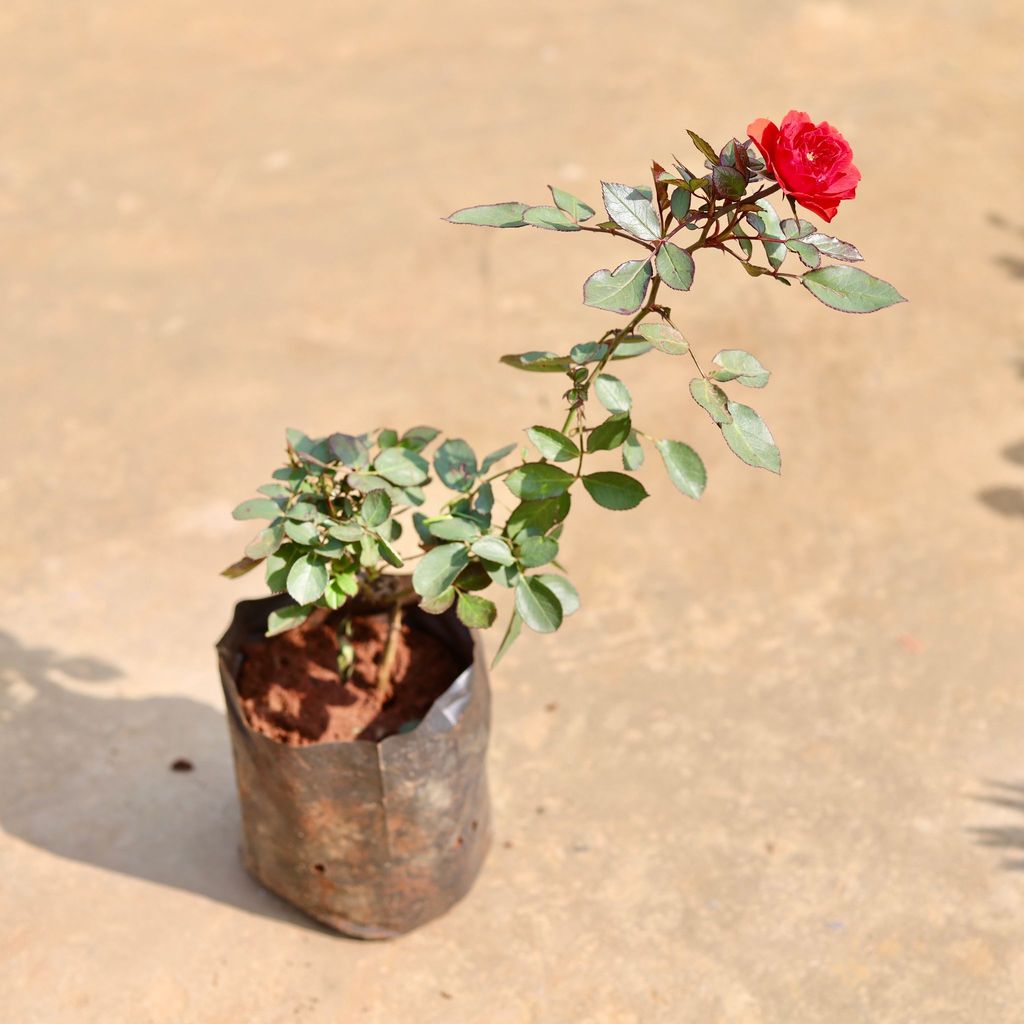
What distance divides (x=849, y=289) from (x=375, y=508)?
2.74 feet

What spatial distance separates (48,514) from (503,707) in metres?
1.43

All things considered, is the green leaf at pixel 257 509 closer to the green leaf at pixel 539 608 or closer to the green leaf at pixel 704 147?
the green leaf at pixel 539 608

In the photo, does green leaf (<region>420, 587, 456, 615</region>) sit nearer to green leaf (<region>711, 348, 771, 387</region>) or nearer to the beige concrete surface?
green leaf (<region>711, 348, 771, 387</region>)

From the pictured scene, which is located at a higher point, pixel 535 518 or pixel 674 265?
pixel 674 265

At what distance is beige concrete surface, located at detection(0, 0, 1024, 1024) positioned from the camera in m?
2.65

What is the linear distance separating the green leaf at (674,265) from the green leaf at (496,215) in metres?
0.21

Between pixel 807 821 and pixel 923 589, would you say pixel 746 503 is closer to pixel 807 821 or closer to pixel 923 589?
pixel 923 589

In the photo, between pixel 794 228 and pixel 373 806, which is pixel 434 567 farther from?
pixel 794 228

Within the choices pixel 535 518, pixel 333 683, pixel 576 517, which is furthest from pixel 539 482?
pixel 576 517

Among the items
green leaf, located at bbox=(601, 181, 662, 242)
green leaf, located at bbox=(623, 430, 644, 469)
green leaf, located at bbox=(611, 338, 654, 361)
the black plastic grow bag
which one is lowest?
the black plastic grow bag

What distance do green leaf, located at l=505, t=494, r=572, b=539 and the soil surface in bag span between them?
0.47m

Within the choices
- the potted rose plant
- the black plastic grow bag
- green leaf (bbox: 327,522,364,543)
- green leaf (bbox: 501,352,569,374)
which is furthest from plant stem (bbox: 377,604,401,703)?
green leaf (bbox: 501,352,569,374)

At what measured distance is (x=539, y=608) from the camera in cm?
219

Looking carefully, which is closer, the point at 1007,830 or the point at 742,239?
the point at 742,239
